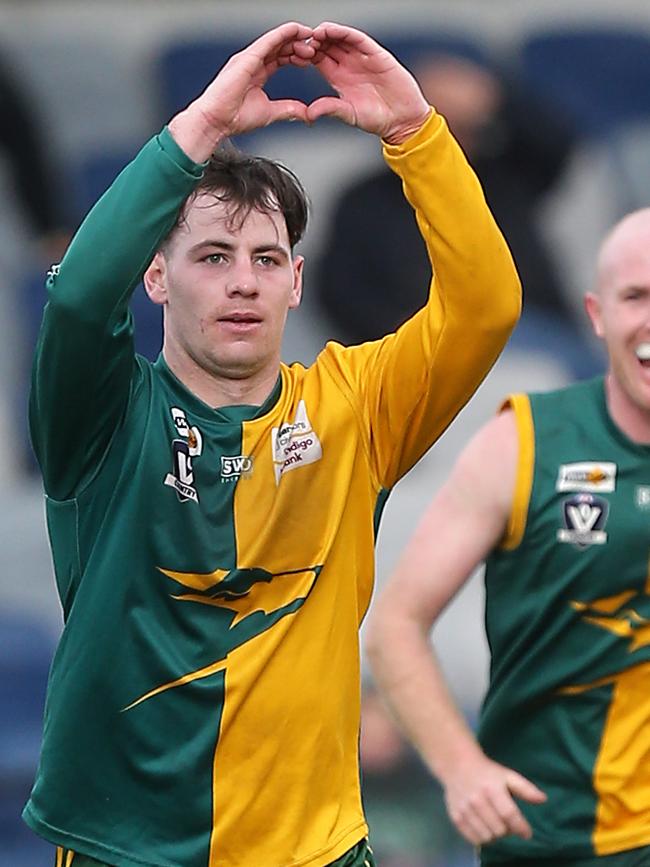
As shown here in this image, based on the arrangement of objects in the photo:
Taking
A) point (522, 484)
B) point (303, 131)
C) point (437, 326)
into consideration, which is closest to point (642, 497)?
point (522, 484)

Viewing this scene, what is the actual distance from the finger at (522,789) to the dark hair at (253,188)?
1045mm

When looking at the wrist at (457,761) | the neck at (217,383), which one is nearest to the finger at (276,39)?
the neck at (217,383)

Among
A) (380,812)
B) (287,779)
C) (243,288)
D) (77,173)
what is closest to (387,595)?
(287,779)

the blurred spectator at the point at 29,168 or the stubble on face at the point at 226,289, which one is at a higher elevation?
the blurred spectator at the point at 29,168

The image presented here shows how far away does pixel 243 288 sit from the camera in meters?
3.06

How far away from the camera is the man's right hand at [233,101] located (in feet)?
9.61

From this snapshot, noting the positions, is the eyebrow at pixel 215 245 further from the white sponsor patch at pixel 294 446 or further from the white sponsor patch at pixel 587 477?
the white sponsor patch at pixel 587 477

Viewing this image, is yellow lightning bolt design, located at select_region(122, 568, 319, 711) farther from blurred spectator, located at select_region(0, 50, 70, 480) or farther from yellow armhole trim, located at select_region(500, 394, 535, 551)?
blurred spectator, located at select_region(0, 50, 70, 480)

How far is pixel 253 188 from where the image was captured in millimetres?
3189

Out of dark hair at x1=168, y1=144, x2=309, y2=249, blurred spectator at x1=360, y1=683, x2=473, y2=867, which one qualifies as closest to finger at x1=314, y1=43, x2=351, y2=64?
dark hair at x1=168, y1=144, x2=309, y2=249

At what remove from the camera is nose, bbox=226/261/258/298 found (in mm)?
3061

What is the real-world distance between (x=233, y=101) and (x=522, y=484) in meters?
1.18

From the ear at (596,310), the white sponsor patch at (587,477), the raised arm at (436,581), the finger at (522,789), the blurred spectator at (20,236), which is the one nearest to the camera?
the finger at (522,789)

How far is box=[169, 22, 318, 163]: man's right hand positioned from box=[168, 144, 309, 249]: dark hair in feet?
0.59
